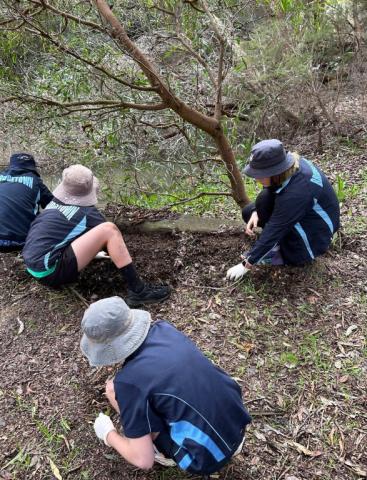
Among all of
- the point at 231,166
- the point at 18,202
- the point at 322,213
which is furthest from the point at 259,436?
the point at 18,202

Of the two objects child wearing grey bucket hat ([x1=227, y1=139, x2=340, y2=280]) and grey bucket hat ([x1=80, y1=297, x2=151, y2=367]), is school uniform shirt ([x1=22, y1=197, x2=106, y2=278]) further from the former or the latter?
grey bucket hat ([x1=80, y1=297, x2=151, y2=367])

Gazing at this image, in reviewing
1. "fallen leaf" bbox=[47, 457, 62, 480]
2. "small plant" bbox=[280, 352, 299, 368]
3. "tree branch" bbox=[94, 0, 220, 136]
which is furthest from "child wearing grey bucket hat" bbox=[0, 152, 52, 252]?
"small plant" bbox=[280, 352, 299, 368]

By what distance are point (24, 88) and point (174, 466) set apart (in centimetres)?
281

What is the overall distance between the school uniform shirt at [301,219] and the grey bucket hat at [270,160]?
11cm

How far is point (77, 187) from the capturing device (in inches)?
109

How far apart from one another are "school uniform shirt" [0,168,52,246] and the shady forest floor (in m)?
0.29

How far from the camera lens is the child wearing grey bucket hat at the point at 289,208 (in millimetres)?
2471

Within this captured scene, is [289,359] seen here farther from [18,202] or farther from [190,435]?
[18,202]

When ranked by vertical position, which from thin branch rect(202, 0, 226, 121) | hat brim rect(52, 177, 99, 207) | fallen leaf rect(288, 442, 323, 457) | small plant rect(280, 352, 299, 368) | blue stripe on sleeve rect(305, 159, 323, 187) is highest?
thin branch rect(202, 0, 226, 121)

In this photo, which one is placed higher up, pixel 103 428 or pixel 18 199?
pixel 18 199

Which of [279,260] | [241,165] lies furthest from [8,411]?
[241,165]

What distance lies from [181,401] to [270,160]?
1.48 m

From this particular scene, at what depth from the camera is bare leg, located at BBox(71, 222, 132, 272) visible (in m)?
2.73

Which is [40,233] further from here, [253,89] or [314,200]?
[253,89]
